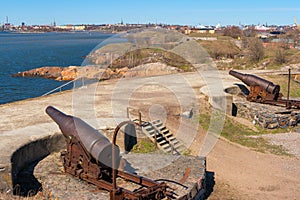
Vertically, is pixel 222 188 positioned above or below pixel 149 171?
below

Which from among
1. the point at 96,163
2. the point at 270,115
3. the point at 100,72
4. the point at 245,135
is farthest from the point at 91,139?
the point at 100,72

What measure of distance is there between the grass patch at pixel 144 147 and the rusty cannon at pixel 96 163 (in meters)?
3.37

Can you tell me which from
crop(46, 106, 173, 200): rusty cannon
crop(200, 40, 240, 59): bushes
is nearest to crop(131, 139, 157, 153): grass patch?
crop(46, 106, 173, 200): rusty cannon

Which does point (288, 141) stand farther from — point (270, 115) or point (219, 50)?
point (219, 50)

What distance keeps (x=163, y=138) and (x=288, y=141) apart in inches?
201

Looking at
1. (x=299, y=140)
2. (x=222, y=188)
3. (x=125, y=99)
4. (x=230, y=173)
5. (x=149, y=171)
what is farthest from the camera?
(x=125, y=99)

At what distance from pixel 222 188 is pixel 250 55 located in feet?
95.9

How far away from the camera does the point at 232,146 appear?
12953 mm

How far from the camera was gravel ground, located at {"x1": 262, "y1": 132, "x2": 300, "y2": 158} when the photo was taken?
42.3ft

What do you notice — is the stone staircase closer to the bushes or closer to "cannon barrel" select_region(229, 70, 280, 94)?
"cannon barrel" select_region(229, 70, 280, 94)

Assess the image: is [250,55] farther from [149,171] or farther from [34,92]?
[149,171]

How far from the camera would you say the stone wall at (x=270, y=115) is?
15.4 metres

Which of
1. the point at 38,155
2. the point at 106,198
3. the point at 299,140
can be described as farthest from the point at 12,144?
the point at 299,140

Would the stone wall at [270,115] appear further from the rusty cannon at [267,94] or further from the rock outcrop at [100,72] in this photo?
the rock outcrop at [100,72]
